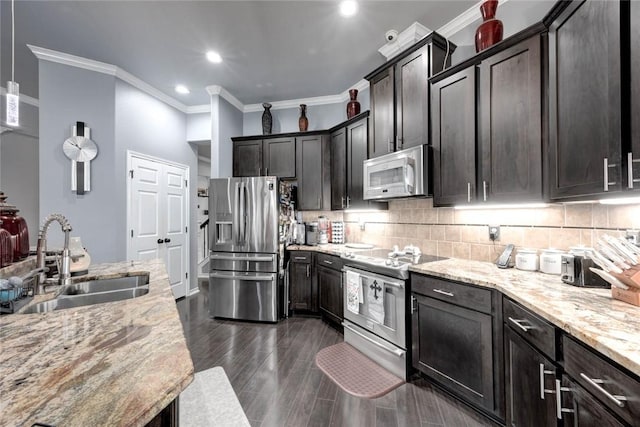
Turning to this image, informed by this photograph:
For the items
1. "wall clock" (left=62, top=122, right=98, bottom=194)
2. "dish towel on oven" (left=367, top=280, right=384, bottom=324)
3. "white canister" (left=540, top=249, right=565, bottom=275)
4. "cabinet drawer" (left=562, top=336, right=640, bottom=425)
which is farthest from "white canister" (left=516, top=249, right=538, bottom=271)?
"wall clock" (left=62, top=122, right=98, bottom=194)

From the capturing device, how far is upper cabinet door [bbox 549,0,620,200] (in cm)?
119

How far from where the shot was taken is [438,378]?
1904mm

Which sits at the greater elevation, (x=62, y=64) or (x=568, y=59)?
(x=62, y=64)

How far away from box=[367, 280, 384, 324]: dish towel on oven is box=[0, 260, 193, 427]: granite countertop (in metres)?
1.67

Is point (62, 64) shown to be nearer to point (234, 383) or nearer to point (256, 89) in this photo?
point (256, 89)

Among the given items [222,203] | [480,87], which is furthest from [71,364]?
[222,203]

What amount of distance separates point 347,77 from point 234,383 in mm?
3710

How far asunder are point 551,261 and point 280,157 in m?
3.34

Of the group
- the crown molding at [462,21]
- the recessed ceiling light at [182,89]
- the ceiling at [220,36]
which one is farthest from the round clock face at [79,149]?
the crown molding at [462,21]

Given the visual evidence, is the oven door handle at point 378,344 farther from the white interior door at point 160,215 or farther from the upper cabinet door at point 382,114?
the white interior door at point 160,215

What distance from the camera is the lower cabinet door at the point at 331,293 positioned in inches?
117

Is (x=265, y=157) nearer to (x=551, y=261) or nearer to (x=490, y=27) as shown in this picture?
(x=490, y=27)

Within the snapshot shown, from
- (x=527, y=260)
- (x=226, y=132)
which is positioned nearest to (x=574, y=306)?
(x=527, y=260)

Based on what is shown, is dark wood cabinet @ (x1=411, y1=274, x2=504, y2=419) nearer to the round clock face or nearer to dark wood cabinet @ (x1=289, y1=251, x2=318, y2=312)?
dark wood cabinet @ (x1=289, y1=251, x2=318, y2=312)
